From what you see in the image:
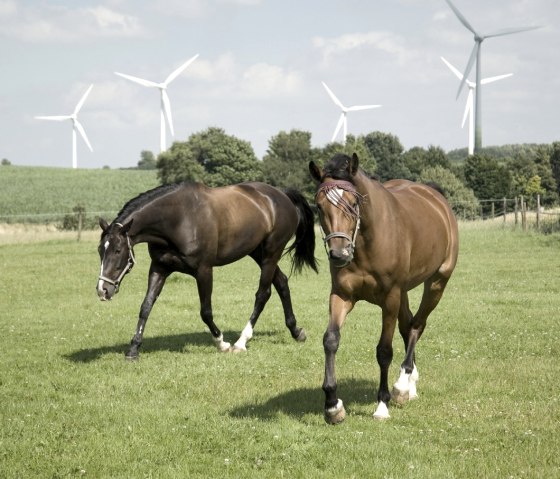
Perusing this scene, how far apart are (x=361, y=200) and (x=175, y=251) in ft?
16.4

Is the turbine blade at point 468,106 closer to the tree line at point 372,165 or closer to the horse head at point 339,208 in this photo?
the tree line at point 372,165

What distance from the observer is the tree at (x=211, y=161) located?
87562 mm

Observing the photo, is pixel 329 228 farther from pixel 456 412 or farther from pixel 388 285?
pixel 456 412

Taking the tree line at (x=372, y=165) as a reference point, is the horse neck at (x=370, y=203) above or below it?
below

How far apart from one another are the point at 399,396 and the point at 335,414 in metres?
1.13

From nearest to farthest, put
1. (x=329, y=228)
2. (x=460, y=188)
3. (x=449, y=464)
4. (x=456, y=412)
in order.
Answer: (x=449, y=464) → (x=329, y=228) → (x=456, y=412) → (x=460, y=188)

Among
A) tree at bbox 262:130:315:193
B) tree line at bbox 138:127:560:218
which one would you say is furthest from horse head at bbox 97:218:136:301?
tree at bbox 262:130:315:193

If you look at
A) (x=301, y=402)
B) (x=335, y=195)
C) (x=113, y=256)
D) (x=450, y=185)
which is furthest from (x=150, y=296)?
(x=450, y=185)

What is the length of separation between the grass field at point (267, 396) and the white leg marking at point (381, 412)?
0.11m

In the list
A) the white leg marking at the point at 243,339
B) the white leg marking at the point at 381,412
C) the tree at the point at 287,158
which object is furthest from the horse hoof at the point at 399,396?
the tree at the point at 287,158

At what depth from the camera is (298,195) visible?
45.9 ft

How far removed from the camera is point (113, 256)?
410 inches

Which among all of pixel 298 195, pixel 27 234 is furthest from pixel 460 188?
pixel 298 195

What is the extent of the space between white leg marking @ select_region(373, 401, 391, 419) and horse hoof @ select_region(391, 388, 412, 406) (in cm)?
49
